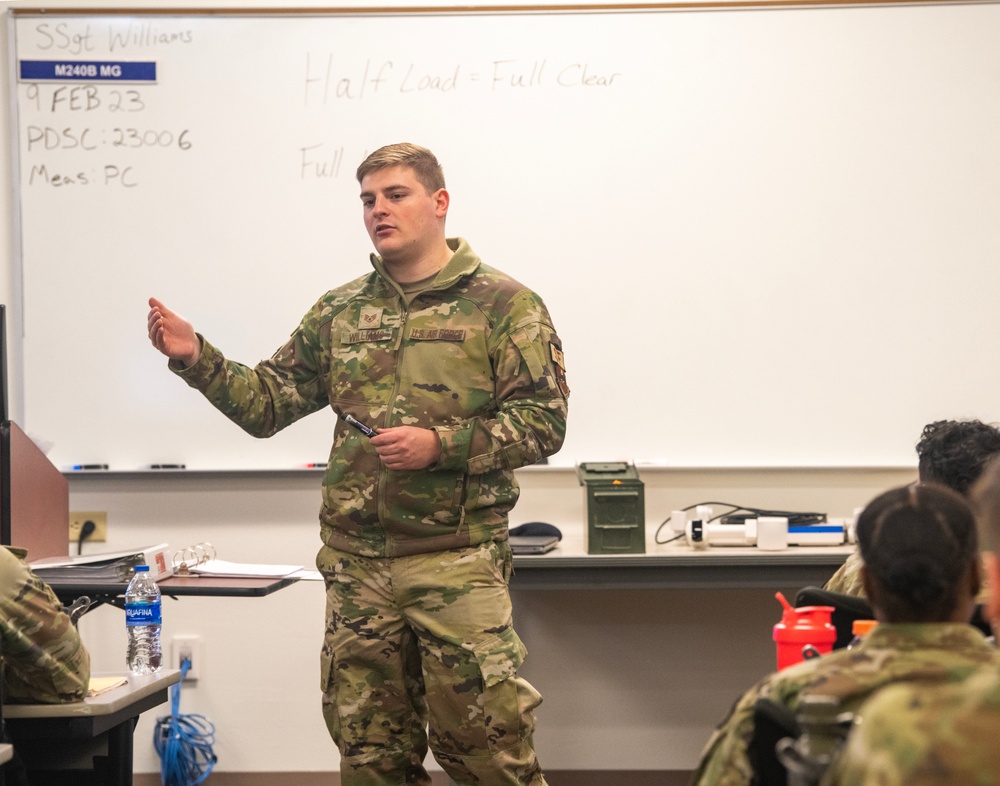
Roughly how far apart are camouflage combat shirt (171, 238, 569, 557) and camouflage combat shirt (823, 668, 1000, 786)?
A: 5.07ft

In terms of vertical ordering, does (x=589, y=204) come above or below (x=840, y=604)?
above

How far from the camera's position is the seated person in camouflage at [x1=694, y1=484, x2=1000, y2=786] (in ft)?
4.06

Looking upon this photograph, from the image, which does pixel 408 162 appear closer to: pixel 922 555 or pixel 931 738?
pixel 922 555

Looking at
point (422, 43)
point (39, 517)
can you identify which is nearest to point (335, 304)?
point (39, 517)

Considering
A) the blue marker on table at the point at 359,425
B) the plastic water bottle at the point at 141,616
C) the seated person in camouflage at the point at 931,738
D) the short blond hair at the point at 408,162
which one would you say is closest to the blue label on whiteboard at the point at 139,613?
the plastic water bottle at the point at 141,616

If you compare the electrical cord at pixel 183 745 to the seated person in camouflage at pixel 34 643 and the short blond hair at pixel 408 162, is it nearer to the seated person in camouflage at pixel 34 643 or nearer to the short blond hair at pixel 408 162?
the seated person in camouflage at pixel 34 643

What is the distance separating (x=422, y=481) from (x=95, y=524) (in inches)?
68.7

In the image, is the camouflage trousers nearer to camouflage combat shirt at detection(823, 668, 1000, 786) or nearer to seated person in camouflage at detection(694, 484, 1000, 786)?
seated person in camouflage at detection(694, 484, 1000, 786)

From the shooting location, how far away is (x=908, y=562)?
1.30m

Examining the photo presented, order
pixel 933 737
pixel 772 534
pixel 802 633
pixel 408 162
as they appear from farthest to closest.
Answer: pixel 772 534
pixel 408 162
pixel 802 633
pixel 933 737

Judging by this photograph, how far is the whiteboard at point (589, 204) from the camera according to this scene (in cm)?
360

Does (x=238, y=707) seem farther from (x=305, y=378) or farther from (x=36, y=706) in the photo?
(x=36, y=706)

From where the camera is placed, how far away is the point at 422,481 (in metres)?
2.47

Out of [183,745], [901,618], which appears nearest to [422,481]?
[901,618]
